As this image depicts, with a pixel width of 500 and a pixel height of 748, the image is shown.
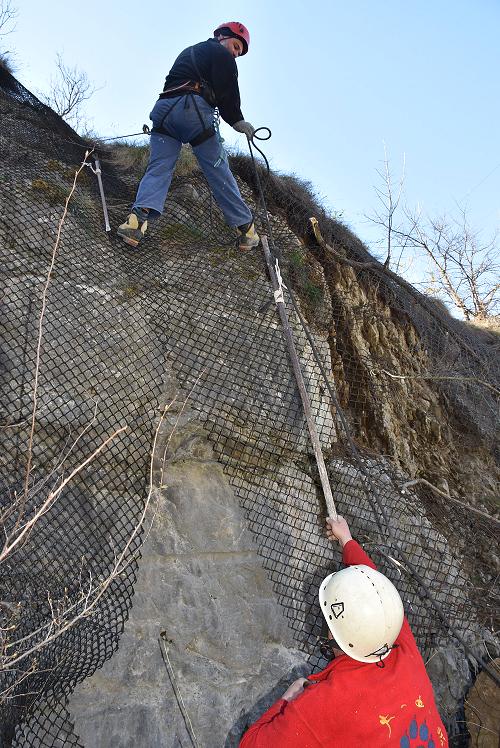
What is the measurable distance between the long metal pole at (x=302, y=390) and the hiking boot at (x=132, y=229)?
38.8 inches

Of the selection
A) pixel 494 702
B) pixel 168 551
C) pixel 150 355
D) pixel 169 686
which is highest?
pixel 150 355

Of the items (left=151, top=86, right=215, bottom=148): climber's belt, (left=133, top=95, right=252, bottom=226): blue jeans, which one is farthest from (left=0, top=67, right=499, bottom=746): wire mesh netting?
(left=151, top=86, right=215, bottom=148): climber's belt

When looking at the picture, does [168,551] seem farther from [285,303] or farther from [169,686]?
[285,303]

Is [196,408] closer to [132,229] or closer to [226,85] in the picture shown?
[132,229]

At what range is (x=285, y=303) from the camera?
4.42 m

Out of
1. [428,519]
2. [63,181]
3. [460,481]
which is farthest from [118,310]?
[460,481]

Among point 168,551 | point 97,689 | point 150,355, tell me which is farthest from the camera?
point 150,355

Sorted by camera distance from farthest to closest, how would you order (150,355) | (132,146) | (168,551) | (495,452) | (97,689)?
1. (132,146)
2. (495,452)
3. (150,355)
4. (168,551)
5. (97,689)

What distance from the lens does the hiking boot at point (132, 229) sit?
425 centimetres

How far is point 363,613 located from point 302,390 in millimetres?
1704

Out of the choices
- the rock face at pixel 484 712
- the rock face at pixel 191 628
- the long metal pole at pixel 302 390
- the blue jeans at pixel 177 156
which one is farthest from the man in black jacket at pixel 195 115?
the rock face at pixel 484 712

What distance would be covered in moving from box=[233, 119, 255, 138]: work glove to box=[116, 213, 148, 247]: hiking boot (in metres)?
1.01

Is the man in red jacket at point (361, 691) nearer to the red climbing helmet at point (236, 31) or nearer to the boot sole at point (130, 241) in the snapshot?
the boot sole at point (130, 241)

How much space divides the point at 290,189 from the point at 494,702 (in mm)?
4423
